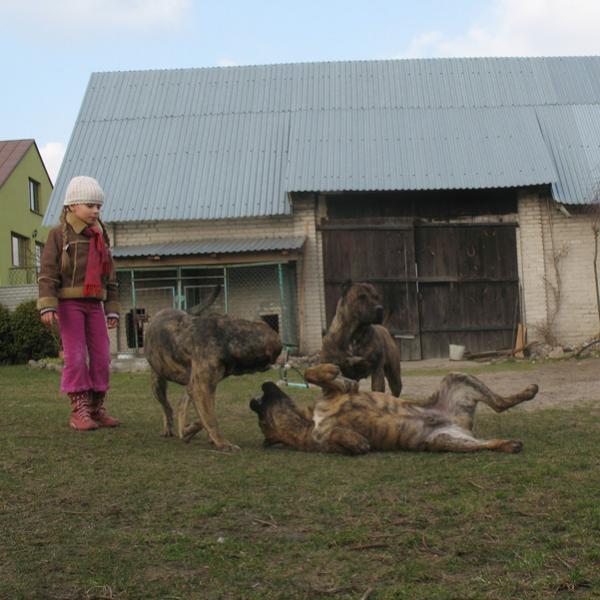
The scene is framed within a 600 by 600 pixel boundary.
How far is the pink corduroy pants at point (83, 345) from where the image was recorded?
689cm

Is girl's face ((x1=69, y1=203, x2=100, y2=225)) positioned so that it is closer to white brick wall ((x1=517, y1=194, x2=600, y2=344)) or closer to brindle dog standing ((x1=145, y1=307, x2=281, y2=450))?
brindle dog standing ((x1=145, y1=307, x2=281, y2=450))

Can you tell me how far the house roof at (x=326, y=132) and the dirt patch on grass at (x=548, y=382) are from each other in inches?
187

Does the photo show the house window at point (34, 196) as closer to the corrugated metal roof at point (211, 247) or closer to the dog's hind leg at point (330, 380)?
the corrugated metal roof at point (211, 247)

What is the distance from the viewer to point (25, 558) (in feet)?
11.0

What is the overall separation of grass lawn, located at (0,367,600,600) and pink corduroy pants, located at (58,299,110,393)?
810 mm

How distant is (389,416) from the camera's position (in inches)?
217

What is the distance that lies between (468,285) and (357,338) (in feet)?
42.9

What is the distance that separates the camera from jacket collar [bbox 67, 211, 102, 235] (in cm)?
693

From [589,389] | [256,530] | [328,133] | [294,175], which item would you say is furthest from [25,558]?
[328,133]

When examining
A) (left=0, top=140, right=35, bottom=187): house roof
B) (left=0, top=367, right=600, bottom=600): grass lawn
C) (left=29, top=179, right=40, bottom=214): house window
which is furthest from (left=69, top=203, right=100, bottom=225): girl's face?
(left=29, top=179, right=40, bottom=214): house window

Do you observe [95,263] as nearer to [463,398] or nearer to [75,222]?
[75,222]

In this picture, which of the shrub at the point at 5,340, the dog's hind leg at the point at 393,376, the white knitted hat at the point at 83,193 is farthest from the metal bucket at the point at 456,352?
the white knitted hat at the point at 83,193

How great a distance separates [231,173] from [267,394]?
1499 centimetres

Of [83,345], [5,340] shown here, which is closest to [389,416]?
[83,345]
